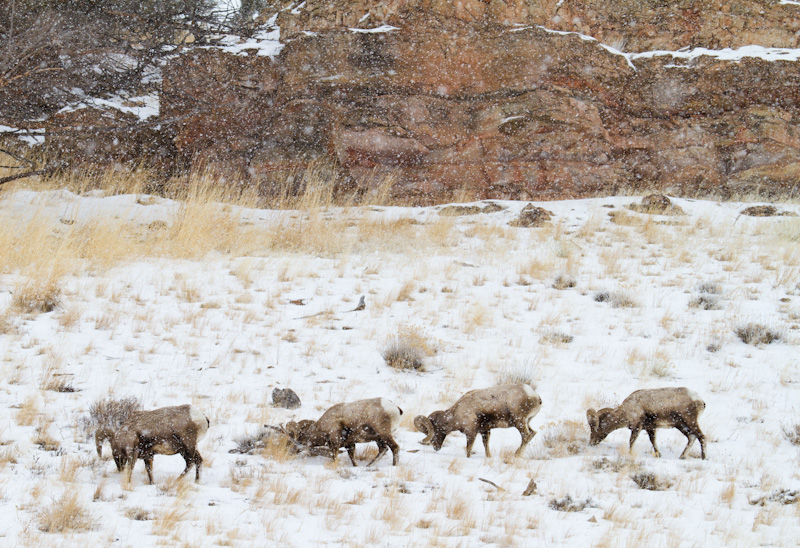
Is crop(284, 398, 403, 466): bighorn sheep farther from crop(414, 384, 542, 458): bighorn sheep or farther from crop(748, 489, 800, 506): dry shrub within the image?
crop(748, 489, 800, 506): dry shrub

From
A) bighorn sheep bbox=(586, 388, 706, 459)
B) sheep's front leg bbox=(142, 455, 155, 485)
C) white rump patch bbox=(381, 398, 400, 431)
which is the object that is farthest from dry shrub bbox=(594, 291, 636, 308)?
sheep's front leg bbox=(142, 455, 155, 485)

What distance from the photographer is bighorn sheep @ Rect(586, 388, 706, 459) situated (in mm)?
3939

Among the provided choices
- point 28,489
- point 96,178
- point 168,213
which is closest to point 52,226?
point 168,213

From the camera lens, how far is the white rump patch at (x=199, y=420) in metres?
3.38

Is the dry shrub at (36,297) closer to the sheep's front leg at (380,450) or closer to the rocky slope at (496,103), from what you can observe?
the sheep's front leg at (380,450)

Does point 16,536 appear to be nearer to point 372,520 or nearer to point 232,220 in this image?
point 372,520

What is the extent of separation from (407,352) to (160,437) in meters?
2.71

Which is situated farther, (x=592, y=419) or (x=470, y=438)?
(x=592, y=419)

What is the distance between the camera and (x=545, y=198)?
13.1 metres

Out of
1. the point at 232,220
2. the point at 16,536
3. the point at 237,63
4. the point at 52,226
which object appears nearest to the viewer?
the point at 16,536

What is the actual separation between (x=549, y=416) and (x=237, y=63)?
11295 mm

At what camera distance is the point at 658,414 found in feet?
→ 13.1

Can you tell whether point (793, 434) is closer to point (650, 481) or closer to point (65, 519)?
point (650, 481)

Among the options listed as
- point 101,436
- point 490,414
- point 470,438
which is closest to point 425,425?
point 470,438
